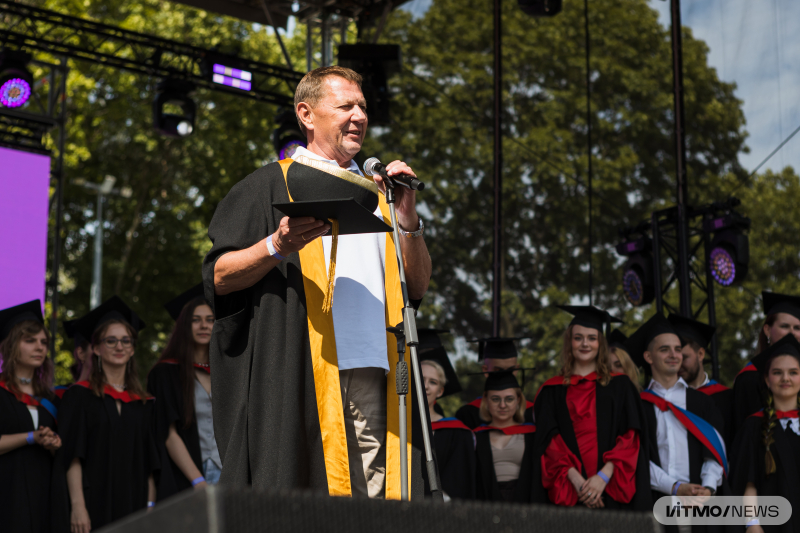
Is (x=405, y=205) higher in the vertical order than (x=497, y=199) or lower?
lower

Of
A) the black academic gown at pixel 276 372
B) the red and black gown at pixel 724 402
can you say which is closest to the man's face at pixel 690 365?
the red and black gown at pixel 724 402

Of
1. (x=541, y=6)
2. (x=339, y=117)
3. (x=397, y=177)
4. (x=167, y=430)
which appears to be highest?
(x=541, y=6)

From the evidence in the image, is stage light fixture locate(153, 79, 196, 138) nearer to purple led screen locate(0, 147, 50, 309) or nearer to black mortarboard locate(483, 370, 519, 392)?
purple led screen locate(0, 147, 50, 309)

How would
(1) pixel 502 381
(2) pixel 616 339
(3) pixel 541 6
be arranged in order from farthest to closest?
(3) pixel 541 6 < (2) pixel 616 339 < (1) pixel 502 381

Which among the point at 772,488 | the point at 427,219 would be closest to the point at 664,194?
the point at 427,219

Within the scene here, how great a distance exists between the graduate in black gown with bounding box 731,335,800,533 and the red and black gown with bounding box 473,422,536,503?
124cm

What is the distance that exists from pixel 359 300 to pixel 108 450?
11.7 ft

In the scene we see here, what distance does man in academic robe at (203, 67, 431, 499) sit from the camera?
207 cm

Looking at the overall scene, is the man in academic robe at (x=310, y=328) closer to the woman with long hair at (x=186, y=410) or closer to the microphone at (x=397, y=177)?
the microphone at (x=397, y=177)

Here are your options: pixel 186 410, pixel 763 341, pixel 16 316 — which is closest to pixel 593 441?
pixel 763 341

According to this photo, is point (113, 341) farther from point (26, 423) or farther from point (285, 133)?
point (285, 133)

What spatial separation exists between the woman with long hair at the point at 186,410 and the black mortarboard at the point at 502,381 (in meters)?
1.94

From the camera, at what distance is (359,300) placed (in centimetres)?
229

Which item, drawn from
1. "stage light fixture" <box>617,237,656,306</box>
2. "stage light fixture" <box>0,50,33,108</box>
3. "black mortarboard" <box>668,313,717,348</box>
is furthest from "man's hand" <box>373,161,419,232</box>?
"stage light fixture" <box>617,237,656,306</box>
